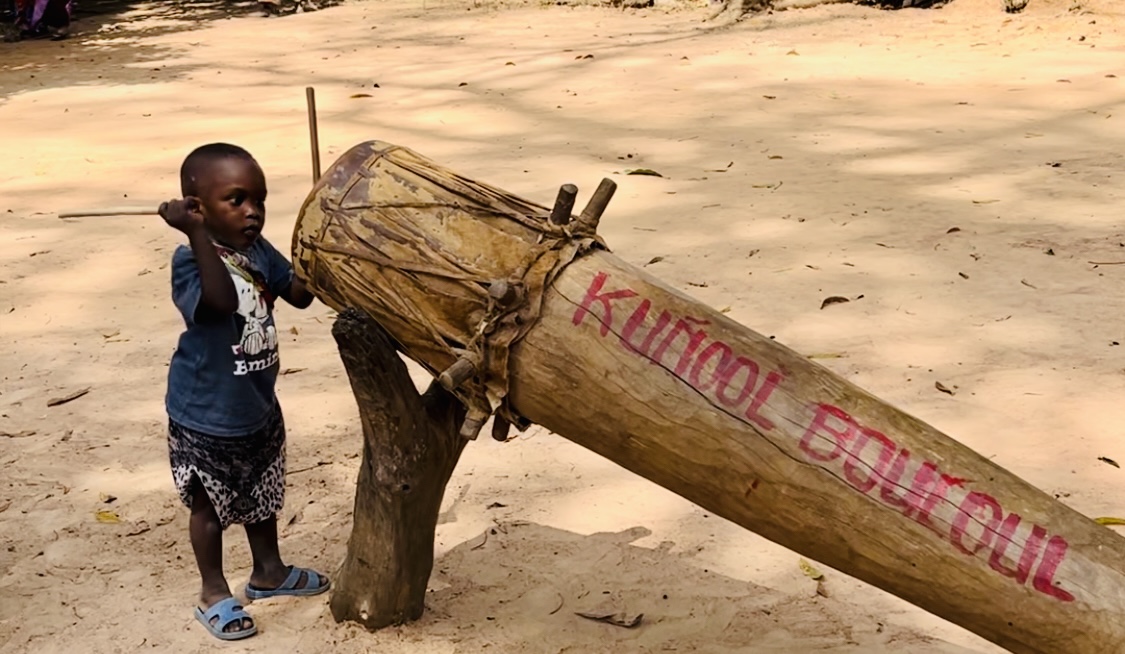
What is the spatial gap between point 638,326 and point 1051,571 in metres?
0.85

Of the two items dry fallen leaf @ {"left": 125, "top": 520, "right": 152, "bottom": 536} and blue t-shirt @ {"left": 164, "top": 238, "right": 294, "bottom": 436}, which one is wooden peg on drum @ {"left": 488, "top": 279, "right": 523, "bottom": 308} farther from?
dry fallen leaf @ {"left": 125, "top": 520, "right": 152, "bottom": 536}

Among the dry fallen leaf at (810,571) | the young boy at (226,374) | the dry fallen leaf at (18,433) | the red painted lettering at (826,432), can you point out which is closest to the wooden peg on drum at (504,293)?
the red painted lettering at (826,432)

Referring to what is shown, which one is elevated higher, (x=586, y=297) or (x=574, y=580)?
(x=586, y=297)

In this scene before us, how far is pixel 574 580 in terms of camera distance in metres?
3.20

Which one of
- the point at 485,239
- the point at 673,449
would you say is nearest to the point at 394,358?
the point at 485,239

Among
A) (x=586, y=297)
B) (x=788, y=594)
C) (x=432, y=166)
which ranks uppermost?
(x=432, y=166)

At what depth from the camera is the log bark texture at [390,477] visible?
2672 mm

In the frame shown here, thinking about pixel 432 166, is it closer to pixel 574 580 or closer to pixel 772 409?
pixel 772 409

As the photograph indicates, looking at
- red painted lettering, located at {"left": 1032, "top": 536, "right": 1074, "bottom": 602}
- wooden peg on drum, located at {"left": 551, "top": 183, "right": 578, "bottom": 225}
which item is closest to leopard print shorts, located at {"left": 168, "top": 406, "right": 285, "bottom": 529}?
wooden peg on drum, located at {"left": 551, "top": 183, "right": 578, "bottom": 225}

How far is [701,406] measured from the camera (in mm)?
2307

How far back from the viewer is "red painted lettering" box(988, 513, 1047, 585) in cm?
217

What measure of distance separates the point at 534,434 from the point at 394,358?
141cm

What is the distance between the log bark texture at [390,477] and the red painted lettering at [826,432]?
91cm

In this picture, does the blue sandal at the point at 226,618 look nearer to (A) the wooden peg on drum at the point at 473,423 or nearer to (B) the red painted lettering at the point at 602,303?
(A) the wooden peg on drum at the point at 473,423
